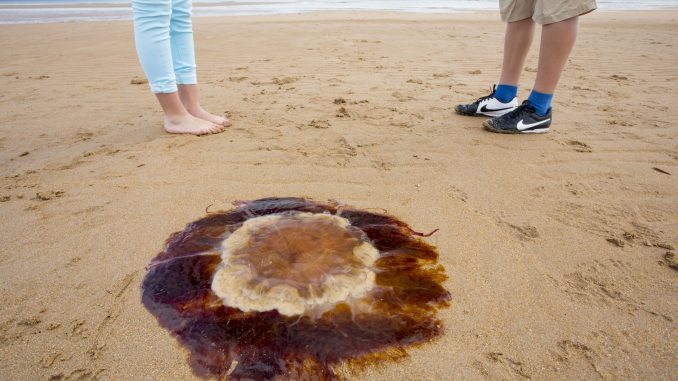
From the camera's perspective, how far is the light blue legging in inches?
95.3

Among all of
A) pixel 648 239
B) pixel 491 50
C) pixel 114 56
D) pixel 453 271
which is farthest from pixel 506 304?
pixel 114 56

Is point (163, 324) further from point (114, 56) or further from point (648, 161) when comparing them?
point (114, 56)

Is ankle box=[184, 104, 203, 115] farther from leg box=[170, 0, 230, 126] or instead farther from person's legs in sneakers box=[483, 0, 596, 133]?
person's legs in sneakers box=[483, 0, 596, 133]

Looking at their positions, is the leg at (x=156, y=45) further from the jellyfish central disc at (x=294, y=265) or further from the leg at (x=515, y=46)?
the leg at (x=515, y=46)

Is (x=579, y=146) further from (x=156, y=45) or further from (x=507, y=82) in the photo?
(x=156, y=45)

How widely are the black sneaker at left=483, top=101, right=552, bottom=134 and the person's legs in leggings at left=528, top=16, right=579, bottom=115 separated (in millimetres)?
44

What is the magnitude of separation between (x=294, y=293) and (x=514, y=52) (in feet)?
8.76

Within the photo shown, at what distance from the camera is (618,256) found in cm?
156

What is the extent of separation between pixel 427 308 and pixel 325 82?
324cm

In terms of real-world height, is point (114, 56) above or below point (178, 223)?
above

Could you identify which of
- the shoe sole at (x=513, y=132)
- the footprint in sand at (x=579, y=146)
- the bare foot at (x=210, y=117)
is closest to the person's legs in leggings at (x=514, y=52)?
the shoe sole at (x=513, y=132)

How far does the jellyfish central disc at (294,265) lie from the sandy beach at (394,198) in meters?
0.27

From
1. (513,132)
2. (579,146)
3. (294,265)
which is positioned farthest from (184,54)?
(579,146)

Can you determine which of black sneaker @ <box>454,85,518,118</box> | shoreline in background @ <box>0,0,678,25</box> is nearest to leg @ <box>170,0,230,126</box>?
black sneaker @ <box>454,85,518,118</box>
